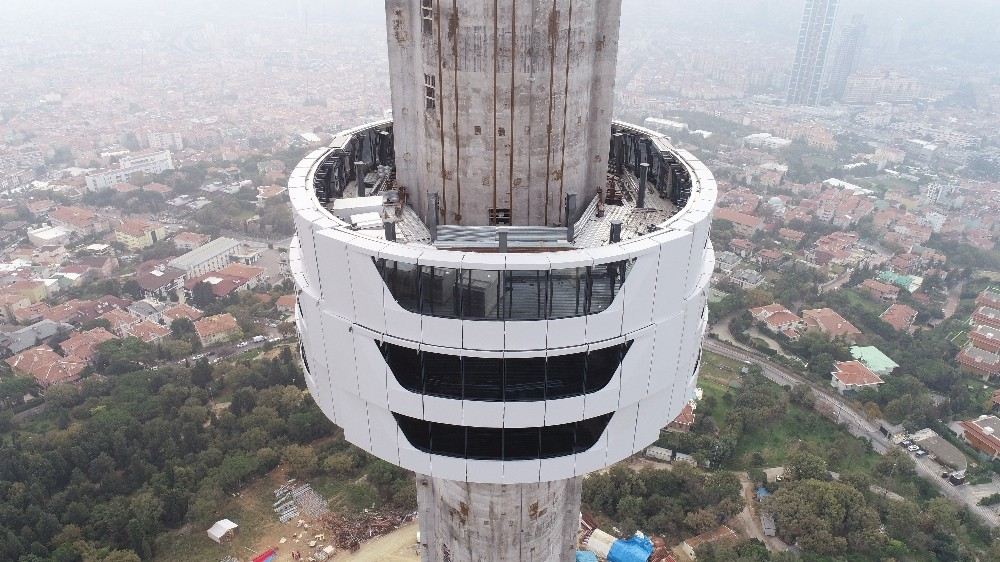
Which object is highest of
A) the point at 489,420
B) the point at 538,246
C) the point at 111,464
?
the point at 538,246

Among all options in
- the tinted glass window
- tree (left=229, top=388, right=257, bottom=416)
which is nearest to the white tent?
tree (left=229, top=388, right=257, bottom=416)

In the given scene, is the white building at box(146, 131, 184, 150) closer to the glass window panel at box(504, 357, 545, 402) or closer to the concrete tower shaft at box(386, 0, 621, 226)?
the concrete tower shaft at box(386, 0, 621, 226)

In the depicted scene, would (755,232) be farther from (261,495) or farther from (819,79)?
(819,79)

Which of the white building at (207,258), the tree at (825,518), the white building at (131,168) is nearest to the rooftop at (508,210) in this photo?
the tree at (825,518)

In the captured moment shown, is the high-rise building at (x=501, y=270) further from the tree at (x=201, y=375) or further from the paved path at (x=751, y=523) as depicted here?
the tree at (x=201, y=375)

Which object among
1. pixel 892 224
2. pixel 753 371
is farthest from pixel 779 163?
pixel 753 371

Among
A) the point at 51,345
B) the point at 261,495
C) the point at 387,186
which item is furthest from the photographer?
the point at 51,345
